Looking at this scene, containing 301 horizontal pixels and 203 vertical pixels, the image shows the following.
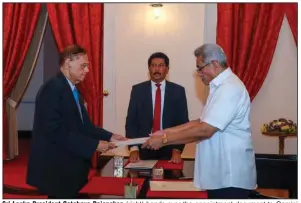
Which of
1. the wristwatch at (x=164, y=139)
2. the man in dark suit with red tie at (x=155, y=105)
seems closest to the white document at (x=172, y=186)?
the wristwatch at (x=164, y=139)

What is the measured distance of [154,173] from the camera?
223 centimetres

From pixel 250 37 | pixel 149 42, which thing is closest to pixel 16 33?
pixel 149 42

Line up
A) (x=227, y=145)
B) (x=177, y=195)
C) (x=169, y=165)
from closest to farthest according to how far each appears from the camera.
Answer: (x=177, y=195) < (x=227, y=145) < (x=169, y=165)

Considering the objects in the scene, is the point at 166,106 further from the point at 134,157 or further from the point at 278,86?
the point at 278,86

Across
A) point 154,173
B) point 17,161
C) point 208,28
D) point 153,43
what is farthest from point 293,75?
point 17,161

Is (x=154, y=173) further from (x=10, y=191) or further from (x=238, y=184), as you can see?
(x=10, y=191)

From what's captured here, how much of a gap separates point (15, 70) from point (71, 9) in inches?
43.4

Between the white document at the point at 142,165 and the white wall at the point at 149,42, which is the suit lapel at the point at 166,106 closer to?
the white document at the point at 142,165

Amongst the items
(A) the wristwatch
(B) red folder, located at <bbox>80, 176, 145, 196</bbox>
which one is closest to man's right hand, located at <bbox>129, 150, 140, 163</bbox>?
(A) the wristwatch

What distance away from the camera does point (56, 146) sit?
2.25m

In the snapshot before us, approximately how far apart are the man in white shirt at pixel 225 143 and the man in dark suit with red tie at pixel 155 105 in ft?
4.46

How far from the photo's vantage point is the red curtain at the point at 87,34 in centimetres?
497

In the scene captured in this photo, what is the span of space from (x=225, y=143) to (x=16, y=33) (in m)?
3.91

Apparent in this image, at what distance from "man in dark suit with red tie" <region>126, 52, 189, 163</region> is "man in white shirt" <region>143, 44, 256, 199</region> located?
53.6 inches
